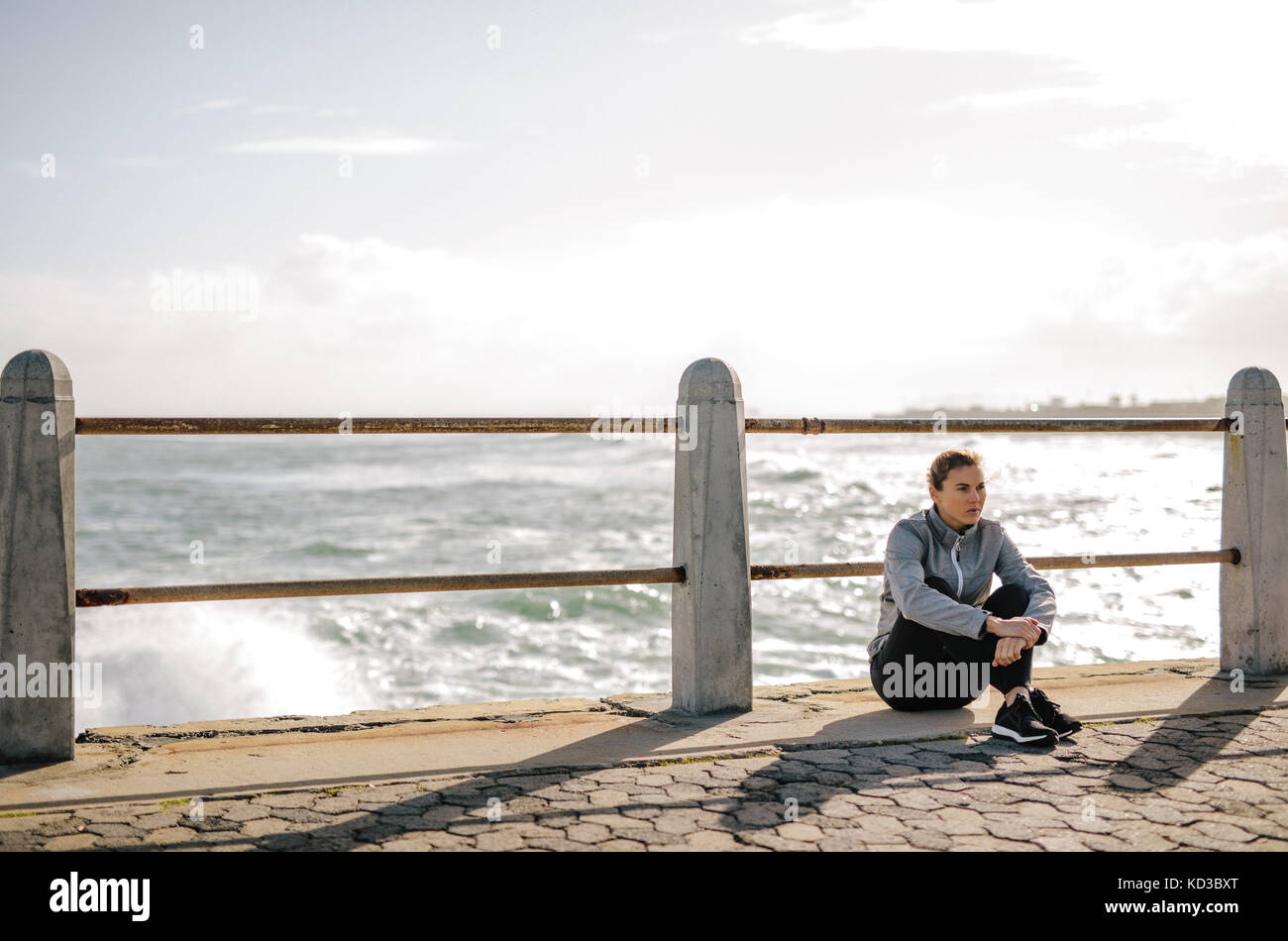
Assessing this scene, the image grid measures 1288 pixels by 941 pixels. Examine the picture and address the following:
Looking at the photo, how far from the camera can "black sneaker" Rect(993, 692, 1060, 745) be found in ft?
12.8

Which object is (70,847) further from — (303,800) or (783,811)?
(783,811)

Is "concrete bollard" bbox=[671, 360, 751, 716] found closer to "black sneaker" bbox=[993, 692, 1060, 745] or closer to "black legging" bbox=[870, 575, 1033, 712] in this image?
"black legging" bbox=[870, 575, 1033, 712]

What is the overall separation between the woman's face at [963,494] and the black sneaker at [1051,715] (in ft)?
2.36

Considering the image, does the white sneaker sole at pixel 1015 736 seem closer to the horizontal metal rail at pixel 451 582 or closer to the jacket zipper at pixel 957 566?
the jacket zipper at pixel 957 566

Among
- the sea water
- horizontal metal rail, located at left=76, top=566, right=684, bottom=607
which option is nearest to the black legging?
horizontal metal rail, located at left=76, top=566, right=684, bottom=607

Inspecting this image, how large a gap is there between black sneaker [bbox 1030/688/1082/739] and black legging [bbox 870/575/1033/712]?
12cm

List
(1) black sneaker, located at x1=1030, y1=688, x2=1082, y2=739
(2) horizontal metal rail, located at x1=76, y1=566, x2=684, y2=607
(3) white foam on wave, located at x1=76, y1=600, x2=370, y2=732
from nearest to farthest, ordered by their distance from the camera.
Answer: (2) horizontal metal rail, located at x1=76, y1=566, x2=684, y2=607
(1) black sneaker, located at x1=1030, y1=688, x2=1082, y2=739
(3) white foam on wave, located at x1=76, y1=600, x2=370, y2=732

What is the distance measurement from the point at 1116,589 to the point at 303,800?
1537cm

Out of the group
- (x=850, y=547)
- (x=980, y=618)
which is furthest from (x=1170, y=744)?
(x=850, y=547)

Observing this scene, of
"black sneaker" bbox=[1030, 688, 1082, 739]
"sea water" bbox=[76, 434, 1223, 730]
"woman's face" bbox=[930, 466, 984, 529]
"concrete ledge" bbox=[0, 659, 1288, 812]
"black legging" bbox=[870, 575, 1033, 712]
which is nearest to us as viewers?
"concrete ledge" bbox=[0, 659, 1288, 812]

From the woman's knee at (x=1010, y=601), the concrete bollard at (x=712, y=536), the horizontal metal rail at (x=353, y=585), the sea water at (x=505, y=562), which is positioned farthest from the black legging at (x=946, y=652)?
the sea water at (x=505, y=562)

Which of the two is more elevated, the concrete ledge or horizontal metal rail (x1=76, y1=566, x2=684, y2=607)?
horizontal metal rail (x1=76, y1=566, x2=684, y2=607)

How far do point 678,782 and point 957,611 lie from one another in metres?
1.26
